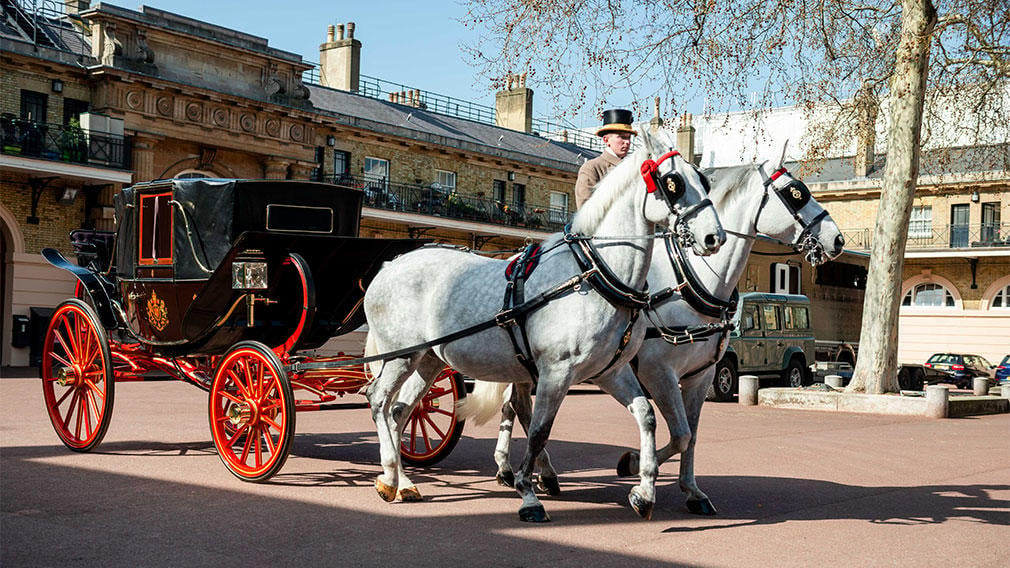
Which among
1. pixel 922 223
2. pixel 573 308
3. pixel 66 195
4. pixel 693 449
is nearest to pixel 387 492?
pixel 573 308

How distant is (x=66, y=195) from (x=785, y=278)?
19126mm

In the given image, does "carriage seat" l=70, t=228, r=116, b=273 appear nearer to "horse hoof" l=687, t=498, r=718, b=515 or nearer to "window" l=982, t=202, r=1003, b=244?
"horse hoof" l=687, t=498, r=718, b=515

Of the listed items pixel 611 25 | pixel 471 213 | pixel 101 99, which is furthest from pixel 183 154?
pixel 611 25

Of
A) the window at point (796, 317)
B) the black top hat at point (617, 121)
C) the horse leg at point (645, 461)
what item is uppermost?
the black top hat at point (617, 121)

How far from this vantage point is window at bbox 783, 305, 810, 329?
993 inches

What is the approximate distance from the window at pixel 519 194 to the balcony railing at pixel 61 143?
18.1 meters

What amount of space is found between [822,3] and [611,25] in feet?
13.1

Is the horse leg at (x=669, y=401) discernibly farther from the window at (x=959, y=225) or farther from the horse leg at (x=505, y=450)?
the window at (x=959, y=225)

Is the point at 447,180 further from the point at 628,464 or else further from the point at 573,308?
the point at 573,308

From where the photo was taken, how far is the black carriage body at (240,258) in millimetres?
8492

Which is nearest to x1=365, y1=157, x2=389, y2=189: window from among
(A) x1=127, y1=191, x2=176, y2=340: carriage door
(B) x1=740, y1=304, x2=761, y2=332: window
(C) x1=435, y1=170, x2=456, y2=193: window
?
(C) x1=435, y1=170, x2=456, y2=193: window

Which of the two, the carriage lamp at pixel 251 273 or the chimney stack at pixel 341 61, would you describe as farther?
the chimney stack at pixel 341 61

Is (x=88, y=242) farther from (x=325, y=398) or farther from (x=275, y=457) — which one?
(x=275, y=457)

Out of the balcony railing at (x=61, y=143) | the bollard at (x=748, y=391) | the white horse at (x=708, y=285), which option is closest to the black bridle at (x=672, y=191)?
the white horse at (x=708, y=285)
